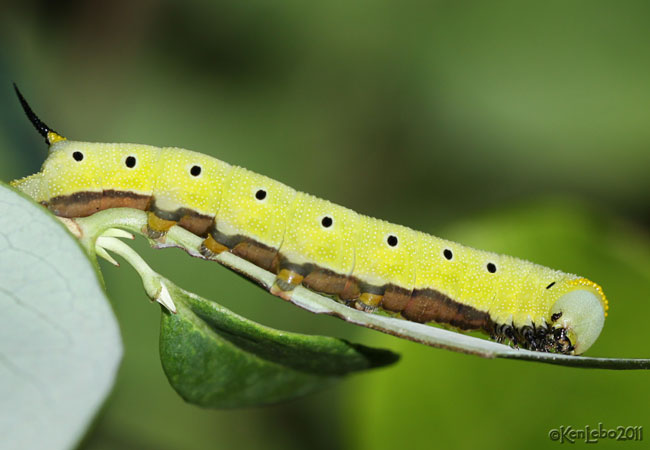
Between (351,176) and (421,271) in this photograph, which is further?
(351,176)

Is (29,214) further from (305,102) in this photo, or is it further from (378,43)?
(378,43)

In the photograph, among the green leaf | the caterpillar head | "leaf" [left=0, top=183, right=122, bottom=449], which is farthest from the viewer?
the caterpillar head

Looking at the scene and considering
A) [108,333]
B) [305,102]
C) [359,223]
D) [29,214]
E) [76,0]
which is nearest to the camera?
[108,333]

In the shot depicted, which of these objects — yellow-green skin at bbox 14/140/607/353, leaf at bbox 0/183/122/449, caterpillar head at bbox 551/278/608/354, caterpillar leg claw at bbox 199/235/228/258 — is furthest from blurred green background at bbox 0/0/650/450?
leaf at bbox 0/183/122/449

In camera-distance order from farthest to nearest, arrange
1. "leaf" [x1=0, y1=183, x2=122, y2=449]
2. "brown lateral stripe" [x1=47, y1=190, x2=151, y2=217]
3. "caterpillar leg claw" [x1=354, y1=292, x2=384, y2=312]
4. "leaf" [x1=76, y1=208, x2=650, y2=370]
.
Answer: "caterpillar leg claw" [x1=354, y1=292, x2=384, y2=312] → "brown lateral stripe" [x1=47, y1=190, x2=151, y2=217] → "leaf" [x1=76, y1=208, x2=650, y2=370] → "leaf" [x1=0, y1=183, x2=122, y2=449]

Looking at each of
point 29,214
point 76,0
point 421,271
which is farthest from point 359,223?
point 76,0

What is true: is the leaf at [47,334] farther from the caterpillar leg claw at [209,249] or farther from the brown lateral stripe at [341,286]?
the brown lateral stripe at [341,286]

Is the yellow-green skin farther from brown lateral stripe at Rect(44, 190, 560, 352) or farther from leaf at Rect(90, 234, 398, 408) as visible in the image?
leaf at Rect(90, 234, 398, 408)

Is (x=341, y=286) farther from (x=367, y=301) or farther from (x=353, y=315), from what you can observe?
(x=353, y=315)
